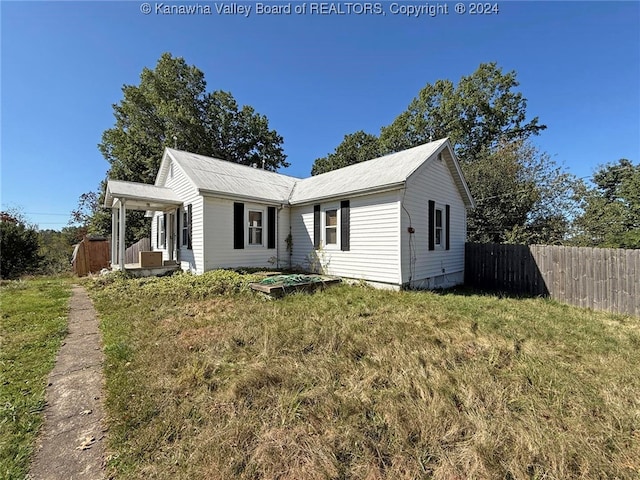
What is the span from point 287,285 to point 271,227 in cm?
443

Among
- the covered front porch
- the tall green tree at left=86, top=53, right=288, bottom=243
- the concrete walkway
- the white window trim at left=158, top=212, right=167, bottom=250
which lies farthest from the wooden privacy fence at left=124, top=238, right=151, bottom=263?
the concrete walkway

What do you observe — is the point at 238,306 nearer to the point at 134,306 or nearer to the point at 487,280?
the point at 134,306

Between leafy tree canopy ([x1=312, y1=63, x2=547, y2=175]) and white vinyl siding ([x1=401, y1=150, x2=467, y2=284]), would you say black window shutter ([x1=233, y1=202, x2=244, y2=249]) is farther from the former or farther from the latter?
leafy tree canopy ([x1=312, y1=63, x2=547, y2=175])

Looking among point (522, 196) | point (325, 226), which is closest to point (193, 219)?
point (325, 226)

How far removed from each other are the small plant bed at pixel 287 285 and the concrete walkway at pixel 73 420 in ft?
11.9

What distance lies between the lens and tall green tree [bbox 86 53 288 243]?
2106 cm

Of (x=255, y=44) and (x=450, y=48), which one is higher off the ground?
(x=450, y=48)

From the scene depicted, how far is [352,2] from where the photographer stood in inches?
317

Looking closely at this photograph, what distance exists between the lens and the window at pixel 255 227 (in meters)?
10.8

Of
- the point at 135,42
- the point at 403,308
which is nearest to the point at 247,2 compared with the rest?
the point at 135,42

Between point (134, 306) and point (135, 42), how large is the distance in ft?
28.2

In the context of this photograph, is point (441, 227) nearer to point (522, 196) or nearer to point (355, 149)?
point (522, 196)

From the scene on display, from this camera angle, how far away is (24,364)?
11.8 feet

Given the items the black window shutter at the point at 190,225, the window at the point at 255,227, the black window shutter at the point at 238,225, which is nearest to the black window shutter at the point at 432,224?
the window at the point at 255,227
